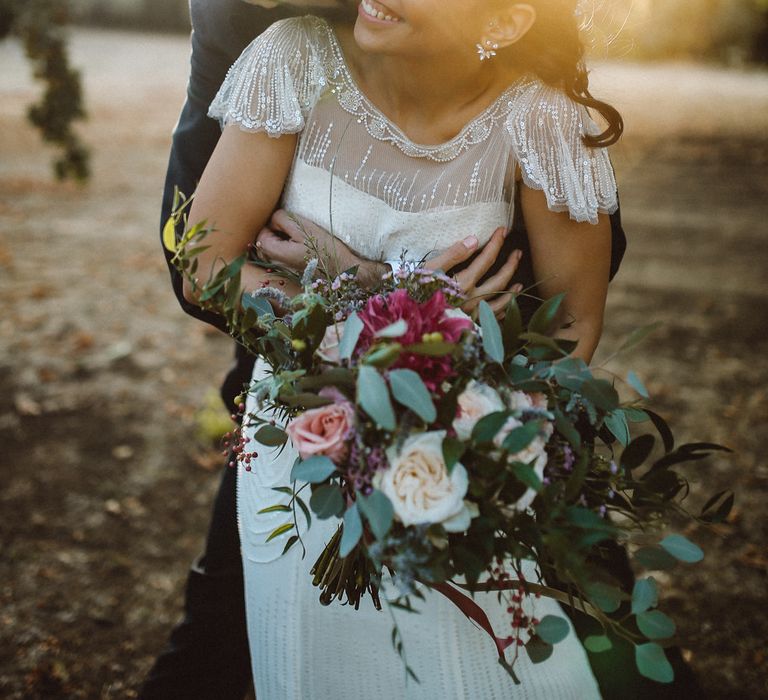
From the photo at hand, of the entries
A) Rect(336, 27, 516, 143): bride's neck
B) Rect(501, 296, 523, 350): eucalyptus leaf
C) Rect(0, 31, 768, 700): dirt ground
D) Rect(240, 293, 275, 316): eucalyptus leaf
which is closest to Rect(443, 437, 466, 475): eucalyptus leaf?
Rect(501, 296, 523, 350): eucalyptus leaf

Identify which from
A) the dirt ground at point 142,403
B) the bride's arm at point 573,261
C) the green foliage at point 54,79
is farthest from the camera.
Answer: the green foliage at point 54,79

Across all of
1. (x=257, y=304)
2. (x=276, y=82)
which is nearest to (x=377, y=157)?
(x=276, y=82)

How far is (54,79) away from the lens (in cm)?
825

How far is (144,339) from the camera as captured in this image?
524cm

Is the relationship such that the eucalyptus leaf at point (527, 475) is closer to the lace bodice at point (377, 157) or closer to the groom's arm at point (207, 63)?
the lace bodice at point (377, 157)

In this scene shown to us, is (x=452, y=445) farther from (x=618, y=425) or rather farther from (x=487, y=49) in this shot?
(x=487, y=49)

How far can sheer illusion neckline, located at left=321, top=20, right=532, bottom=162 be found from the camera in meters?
1.88

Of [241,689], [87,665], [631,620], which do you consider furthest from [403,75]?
[87,665]

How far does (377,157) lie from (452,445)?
0.97 meters

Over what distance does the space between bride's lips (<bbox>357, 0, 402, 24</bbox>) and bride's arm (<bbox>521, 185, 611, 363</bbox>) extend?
1.59 feet

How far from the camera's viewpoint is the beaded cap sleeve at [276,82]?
1.82 metres

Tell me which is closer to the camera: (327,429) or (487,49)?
(327,429)

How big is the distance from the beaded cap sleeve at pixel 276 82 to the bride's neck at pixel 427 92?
4.2 inches

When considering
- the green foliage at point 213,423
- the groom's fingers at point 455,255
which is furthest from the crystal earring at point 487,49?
the green foliage at point 213,423
